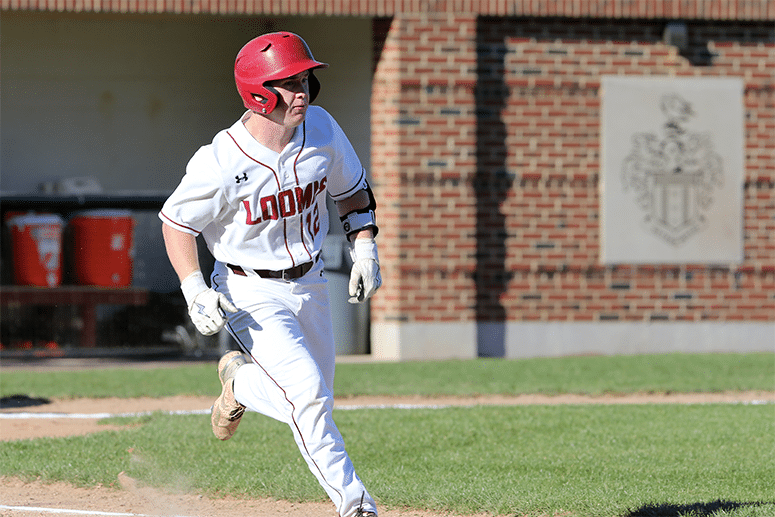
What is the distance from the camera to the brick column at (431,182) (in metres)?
12.5

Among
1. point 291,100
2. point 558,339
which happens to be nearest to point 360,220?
point 291,100

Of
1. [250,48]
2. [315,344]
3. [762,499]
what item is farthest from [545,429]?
[250,48]

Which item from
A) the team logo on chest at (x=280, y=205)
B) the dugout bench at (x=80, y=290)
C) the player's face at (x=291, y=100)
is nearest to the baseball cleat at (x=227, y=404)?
the team logo on chest at (x=280, y=205)

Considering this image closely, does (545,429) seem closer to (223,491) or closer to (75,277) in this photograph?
(223,491)

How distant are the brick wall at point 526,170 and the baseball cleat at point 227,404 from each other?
751 centimetres

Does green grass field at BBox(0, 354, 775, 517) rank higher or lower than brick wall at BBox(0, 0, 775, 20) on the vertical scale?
lower

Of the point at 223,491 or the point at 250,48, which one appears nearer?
the point at 250,48

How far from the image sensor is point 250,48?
4504 millimetres

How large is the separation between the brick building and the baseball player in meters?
7.80

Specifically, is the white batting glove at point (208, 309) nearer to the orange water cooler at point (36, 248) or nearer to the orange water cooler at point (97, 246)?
the orange water cooler at point (97, 246)

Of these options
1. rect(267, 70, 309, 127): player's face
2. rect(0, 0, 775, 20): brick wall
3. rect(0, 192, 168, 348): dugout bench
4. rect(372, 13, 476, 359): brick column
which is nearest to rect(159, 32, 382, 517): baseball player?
rect(267, 70, 309, 127): player's face

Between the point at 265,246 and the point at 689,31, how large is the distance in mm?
9933

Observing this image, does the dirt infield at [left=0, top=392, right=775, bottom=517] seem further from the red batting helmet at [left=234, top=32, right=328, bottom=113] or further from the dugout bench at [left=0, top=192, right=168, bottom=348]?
the dugout bench at [left=0, top=192, right=168, bottom=348]

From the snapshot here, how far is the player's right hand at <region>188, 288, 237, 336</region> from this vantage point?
4.34m
